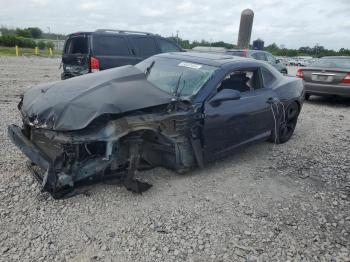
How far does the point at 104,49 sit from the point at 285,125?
16.3ft

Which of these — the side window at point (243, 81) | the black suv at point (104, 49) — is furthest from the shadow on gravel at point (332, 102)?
the side window at point (243, 81)

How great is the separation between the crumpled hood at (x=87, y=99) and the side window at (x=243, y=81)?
120 cm

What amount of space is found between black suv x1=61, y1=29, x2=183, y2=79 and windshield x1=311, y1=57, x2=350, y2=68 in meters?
4.81

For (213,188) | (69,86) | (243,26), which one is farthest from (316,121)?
(243,26)

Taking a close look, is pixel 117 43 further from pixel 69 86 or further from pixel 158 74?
pixel 69 86

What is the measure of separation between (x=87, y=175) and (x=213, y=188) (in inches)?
59.6

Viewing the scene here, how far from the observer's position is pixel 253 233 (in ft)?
9.99

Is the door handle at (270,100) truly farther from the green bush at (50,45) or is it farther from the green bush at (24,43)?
the green bush at (24,43)

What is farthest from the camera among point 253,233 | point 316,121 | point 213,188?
point 316,121

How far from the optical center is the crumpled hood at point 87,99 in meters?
3.08

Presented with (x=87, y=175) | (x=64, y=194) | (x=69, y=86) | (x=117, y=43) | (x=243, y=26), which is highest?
(x=243, y=26)

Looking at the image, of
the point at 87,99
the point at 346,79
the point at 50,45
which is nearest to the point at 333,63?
the point at 346,79

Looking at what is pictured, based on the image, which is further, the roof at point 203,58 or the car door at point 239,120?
the roof at point 203,58

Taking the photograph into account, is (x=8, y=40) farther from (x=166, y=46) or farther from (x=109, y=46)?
(x=109, y=46)
